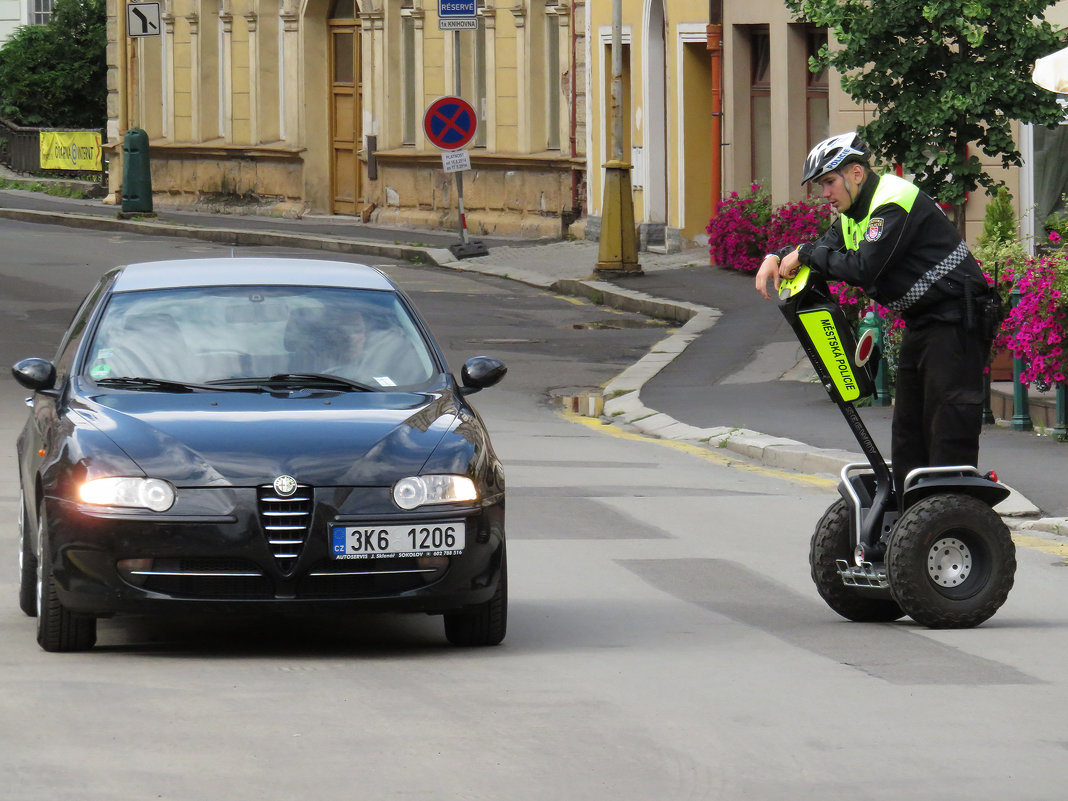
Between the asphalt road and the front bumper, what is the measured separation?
0.23 meters

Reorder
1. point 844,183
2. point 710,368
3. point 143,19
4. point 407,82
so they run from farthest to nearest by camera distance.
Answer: point 143,19 → point 407,82 → point 710,368 → point 844,183

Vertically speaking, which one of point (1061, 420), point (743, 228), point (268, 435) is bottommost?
point (1061, 420)

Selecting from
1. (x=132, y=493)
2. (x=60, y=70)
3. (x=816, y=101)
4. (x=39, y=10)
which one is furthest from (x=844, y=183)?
(x=39, y=10)

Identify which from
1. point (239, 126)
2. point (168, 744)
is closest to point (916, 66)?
point (168, 744)

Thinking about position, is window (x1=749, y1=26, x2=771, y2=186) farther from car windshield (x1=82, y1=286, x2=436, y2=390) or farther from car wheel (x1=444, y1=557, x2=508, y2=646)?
car wheel (x1=444, y1=557, x2=508, y2=646)

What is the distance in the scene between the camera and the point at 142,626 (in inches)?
323

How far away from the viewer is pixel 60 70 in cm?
5906

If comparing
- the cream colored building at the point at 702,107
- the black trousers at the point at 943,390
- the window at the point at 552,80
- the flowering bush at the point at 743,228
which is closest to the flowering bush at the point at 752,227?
the flowering bush at the point at 743,228

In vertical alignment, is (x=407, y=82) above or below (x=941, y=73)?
above

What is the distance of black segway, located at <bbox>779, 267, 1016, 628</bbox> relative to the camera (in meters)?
7.94

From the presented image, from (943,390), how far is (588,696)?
1879 millimetres

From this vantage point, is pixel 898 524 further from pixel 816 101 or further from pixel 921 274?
pixel 816 101

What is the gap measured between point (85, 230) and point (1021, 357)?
26.9 metres

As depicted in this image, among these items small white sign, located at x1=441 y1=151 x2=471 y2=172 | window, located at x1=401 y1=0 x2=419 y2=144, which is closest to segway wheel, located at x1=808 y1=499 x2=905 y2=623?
small white sign, located at x1=441 y1=151 x2=471 y2=172
